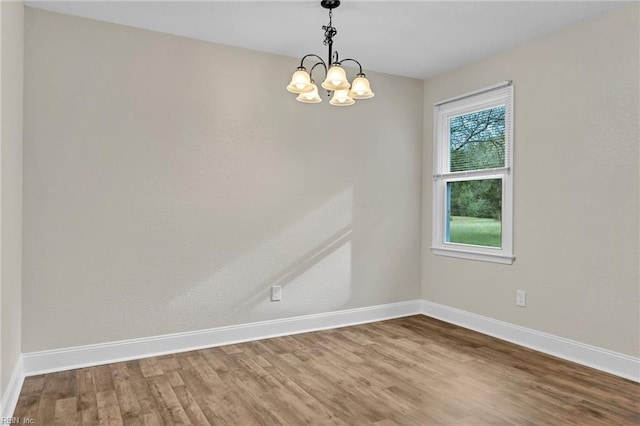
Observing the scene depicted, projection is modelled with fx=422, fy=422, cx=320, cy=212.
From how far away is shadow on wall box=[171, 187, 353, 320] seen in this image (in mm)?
3531

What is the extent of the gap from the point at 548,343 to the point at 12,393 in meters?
3.66

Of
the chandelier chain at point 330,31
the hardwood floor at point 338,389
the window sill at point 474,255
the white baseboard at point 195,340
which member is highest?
the chandelier chain at point 330,31

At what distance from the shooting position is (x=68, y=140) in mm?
2986

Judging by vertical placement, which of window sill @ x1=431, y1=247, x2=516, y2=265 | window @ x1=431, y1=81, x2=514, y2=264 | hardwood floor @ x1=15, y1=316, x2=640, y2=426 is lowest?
hardwood floor @ x1=15, y1=316, x2=640, y2=426

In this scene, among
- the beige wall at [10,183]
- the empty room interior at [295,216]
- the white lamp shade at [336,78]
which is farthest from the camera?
the empty room interior at [295,216]

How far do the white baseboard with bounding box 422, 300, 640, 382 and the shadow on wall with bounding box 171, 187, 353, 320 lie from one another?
3.60 feet

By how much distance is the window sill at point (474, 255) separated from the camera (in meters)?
3.67

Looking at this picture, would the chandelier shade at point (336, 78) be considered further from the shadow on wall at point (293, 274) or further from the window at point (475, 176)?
the window at point (475, 176)

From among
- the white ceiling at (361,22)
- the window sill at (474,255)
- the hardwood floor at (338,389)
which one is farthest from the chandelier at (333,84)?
the window sill at (474,255)

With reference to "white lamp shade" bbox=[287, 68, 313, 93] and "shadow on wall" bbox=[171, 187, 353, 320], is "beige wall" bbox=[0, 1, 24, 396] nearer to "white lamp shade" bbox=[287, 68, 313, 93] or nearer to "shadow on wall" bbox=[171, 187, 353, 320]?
"shadow on wall" bbox=[171, 187, 353, 320]

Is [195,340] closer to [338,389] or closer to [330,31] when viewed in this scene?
[338,389]

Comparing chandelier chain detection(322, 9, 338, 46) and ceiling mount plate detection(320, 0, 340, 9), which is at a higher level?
ceiling mount plate detection(320, 0, 340, 9)

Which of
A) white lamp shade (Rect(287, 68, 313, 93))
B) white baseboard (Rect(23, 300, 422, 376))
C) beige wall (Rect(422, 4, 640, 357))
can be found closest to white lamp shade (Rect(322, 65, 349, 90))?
white lamp shade (Rect(287, 68, 313, 93))

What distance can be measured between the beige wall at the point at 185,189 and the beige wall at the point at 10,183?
181 millimetres
